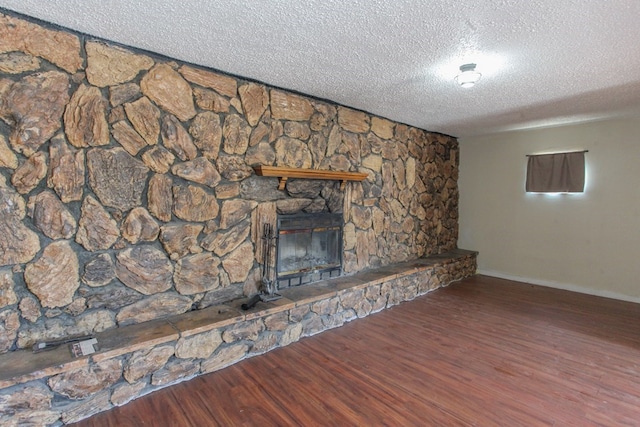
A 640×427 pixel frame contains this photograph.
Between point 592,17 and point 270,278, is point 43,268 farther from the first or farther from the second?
point 592,17

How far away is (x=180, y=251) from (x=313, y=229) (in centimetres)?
138

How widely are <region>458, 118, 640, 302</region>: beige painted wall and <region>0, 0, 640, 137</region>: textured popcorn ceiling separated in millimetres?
1162


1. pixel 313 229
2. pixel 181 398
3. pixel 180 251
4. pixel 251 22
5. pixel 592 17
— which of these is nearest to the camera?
pixel 592 17

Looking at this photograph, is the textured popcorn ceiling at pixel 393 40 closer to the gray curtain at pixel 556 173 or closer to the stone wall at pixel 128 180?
the stone wall at pixel 128 180

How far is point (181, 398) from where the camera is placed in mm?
2025

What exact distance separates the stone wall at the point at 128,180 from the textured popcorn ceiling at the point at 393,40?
0.75ft

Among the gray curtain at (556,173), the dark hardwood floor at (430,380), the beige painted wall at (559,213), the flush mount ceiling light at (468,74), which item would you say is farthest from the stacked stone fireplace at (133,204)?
the gray curtain at (556,173)

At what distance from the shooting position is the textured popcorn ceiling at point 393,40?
1714mm

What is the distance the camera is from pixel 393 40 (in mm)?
2045

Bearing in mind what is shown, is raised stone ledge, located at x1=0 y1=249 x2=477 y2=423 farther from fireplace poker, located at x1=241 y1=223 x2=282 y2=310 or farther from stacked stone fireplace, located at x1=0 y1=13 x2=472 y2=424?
fireplace poker, located at x1=241 y1=223 x2=282 y2=310

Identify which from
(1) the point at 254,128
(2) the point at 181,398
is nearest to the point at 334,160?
(1) the point at 254,128

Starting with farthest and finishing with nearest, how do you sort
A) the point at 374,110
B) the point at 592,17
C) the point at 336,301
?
1. the point at 374,110
2. the point at 336,301
3. the point at 592,17

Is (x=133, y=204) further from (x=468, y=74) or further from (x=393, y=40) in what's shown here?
(x=468, y=74)

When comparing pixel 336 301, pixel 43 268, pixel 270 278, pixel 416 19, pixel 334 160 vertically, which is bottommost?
pixel 336 301
